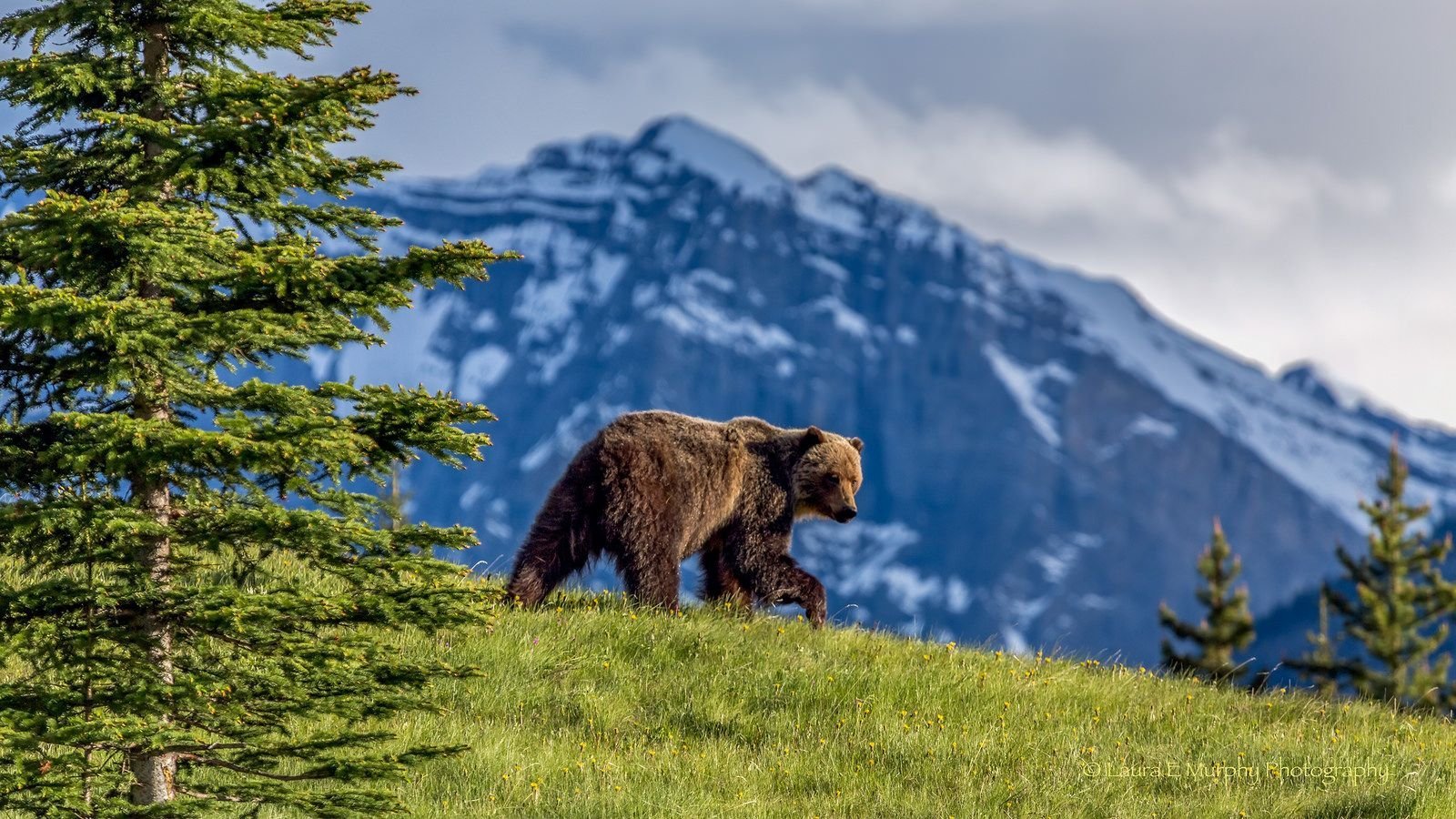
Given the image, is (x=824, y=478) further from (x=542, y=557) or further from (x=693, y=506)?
(x=542, y=557)

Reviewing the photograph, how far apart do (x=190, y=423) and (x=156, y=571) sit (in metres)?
0.88

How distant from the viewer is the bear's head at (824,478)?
663 inches

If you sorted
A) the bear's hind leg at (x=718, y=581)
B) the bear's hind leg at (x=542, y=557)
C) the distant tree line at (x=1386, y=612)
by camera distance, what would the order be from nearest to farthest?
the bear's hind leg at (x=542, y=557) < the bear's hind leg at (x=718, y=581) < the distant tree line at (x=1386, y=612)

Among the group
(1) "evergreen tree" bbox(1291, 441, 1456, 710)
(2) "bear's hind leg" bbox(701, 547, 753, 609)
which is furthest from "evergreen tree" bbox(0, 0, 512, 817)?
(1) "evergreen tree" bbox(1291, 441, 1456, 710)

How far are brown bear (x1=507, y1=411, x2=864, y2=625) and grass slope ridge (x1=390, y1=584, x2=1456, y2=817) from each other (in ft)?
1.71

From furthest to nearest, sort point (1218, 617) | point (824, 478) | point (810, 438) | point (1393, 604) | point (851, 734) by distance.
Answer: point (1218, 617)
point (1393, 604)
point (824, 478)
point (810, 438)
point (851, 734)

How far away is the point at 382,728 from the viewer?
11.4m

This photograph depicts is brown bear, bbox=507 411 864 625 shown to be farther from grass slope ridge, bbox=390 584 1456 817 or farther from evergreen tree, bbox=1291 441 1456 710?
evergreen tree, bbox=1291 441 1456 710

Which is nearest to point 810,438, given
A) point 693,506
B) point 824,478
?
point 824,478

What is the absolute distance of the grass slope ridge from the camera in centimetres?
1063

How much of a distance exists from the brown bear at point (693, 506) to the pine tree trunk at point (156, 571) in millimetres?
5895

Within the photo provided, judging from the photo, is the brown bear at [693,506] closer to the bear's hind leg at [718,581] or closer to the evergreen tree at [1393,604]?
the bear's hind leg at [718,581]

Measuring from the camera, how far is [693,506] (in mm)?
15195

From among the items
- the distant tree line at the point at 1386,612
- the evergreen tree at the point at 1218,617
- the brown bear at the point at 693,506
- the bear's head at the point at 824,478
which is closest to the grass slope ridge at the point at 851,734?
the brown bear at the point at 693,506
